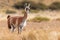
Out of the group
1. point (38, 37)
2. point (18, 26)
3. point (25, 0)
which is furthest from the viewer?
point (25, 0)

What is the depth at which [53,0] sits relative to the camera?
6812 centimetres

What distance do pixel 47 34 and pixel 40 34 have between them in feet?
0.85

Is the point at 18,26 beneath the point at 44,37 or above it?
beneath

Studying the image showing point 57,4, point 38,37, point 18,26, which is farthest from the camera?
point 57,4

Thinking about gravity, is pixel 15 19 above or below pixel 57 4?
above

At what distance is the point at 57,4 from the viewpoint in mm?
60812

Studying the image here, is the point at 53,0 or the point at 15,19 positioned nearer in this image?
the point at 15,19

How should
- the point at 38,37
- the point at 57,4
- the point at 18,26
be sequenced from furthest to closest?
the point at 57,4 → the point at 18,26 → the point at 38,37

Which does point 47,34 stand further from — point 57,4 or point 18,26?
point 57,4

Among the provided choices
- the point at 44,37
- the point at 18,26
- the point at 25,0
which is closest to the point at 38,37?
the point at 44,37

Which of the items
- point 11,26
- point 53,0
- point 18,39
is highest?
point 18,39

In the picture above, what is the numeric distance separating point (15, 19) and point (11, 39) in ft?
17.2

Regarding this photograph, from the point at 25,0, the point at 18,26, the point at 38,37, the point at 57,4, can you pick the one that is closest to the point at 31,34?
the point at 38,37

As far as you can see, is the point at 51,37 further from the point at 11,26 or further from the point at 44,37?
the point at 11,26
